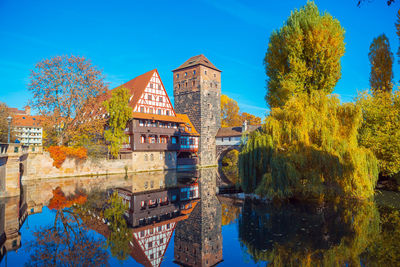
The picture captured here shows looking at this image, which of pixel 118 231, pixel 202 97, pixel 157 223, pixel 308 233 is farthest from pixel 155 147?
pixel 308 233

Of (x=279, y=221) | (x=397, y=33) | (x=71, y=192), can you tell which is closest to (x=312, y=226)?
(x=279, y=221)

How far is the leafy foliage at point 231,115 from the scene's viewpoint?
170 ft

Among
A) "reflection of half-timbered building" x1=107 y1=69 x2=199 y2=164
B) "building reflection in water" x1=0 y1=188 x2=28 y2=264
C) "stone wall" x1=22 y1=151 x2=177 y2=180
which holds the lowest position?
"building reflection in water" x1=0 y1=188 x2=28 y2=264

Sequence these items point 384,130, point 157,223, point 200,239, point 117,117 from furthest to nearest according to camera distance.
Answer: point 117,117
point 384,130
point 157,223
point 200,239

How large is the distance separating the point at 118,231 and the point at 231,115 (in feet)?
147

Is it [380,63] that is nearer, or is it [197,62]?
[380,63]

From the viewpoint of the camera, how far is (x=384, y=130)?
14477 mm

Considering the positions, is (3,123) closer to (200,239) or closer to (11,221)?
(11,221)

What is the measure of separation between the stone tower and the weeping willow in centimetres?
2616

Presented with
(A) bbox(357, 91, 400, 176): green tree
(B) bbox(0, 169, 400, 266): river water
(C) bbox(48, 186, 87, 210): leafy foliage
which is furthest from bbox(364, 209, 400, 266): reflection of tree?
(C) bbox(48, 186, 87, 210): leafy foliage

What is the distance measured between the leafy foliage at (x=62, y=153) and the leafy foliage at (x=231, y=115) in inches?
1271

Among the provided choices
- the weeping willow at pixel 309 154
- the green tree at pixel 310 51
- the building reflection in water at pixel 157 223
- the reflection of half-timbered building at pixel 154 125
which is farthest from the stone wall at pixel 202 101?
the weeping willow at pixel 309 154

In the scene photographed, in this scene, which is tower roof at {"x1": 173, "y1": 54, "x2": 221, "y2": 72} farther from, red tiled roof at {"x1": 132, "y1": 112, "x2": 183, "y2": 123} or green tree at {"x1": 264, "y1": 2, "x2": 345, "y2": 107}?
green tree at {"x1": 264, "y1": 2, "x2": 345, "y2": 107}

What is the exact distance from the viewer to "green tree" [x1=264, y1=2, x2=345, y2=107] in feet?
51.4
